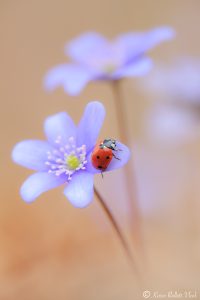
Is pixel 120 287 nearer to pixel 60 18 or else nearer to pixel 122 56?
pixel 122 56

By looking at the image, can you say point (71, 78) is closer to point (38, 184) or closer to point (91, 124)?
point (91, 124)

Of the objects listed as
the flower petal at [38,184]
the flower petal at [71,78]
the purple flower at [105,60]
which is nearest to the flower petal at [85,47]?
the purple flower at [105,60]

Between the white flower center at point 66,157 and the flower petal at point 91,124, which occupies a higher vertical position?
the flower petal at point 91,124

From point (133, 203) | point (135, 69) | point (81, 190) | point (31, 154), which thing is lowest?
point (133, 203)

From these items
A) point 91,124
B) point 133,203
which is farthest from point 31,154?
point 133,203

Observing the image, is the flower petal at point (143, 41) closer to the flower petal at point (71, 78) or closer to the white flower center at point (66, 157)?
the flower petal at point (71, 78)

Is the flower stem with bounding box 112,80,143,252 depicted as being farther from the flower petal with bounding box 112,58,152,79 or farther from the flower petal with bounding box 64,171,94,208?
the flower petal with bounding box 64,171,94,208

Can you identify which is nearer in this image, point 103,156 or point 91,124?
point 103,156
